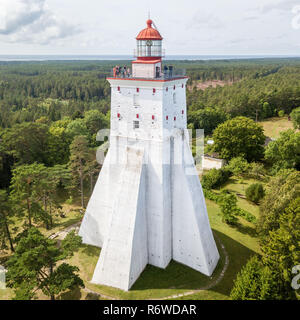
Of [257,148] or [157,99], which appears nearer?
[157,99]

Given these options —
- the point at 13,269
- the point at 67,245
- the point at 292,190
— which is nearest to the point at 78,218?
the point at 67,245

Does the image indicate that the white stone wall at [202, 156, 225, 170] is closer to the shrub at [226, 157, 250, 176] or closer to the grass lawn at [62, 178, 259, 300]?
the shrub at [226, 157, 250, 176]

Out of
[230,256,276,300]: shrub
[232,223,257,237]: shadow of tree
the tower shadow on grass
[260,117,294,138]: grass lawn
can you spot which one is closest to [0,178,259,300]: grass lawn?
the tower shadow on grass

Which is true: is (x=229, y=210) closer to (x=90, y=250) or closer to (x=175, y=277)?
(x=175, y=277)

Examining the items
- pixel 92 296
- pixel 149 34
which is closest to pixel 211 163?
pixel 149 34

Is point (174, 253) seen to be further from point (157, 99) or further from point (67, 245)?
point (157, 99)

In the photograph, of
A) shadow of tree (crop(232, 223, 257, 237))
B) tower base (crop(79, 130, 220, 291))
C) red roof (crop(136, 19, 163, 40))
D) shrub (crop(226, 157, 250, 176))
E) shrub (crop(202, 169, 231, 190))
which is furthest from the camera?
shrub (crop(226, 157, 250, 176))
